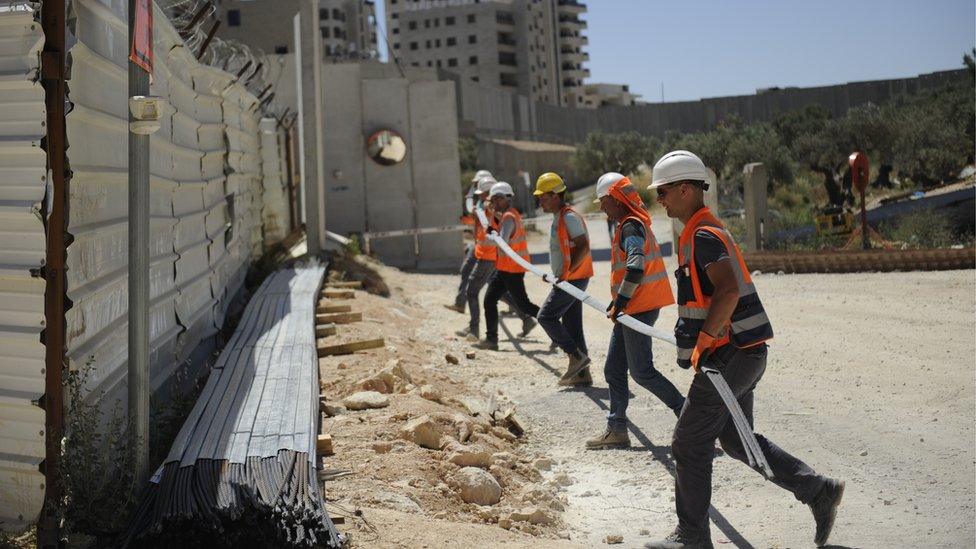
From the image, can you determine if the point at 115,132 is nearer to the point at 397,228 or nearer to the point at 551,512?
the point at 551,512

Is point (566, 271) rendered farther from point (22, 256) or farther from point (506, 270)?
point (22, 256)

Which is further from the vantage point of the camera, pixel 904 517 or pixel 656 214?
pixel 656 214

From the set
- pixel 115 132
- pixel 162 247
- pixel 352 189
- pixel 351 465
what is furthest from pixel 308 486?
pixel 352 189

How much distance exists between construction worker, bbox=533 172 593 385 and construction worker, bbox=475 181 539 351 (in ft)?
4.46

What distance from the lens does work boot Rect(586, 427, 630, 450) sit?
704cm

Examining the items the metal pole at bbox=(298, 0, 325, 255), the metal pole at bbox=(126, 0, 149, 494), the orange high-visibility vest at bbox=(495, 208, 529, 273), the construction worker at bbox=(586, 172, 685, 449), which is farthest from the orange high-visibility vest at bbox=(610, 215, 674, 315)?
the metal pole at bbox=(298, 0, 325, 255)

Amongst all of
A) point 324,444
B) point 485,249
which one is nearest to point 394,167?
point 485,249

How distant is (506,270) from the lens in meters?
10.7

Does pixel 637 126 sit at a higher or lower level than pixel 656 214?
higher

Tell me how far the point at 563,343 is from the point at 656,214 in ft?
105

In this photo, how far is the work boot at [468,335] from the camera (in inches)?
472

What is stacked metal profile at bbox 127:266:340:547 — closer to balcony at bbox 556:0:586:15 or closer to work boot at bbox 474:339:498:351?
work boot at bbox 474:339:498:351

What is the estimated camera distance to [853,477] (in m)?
5.96

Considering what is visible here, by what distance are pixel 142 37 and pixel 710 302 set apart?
9.04 feet
